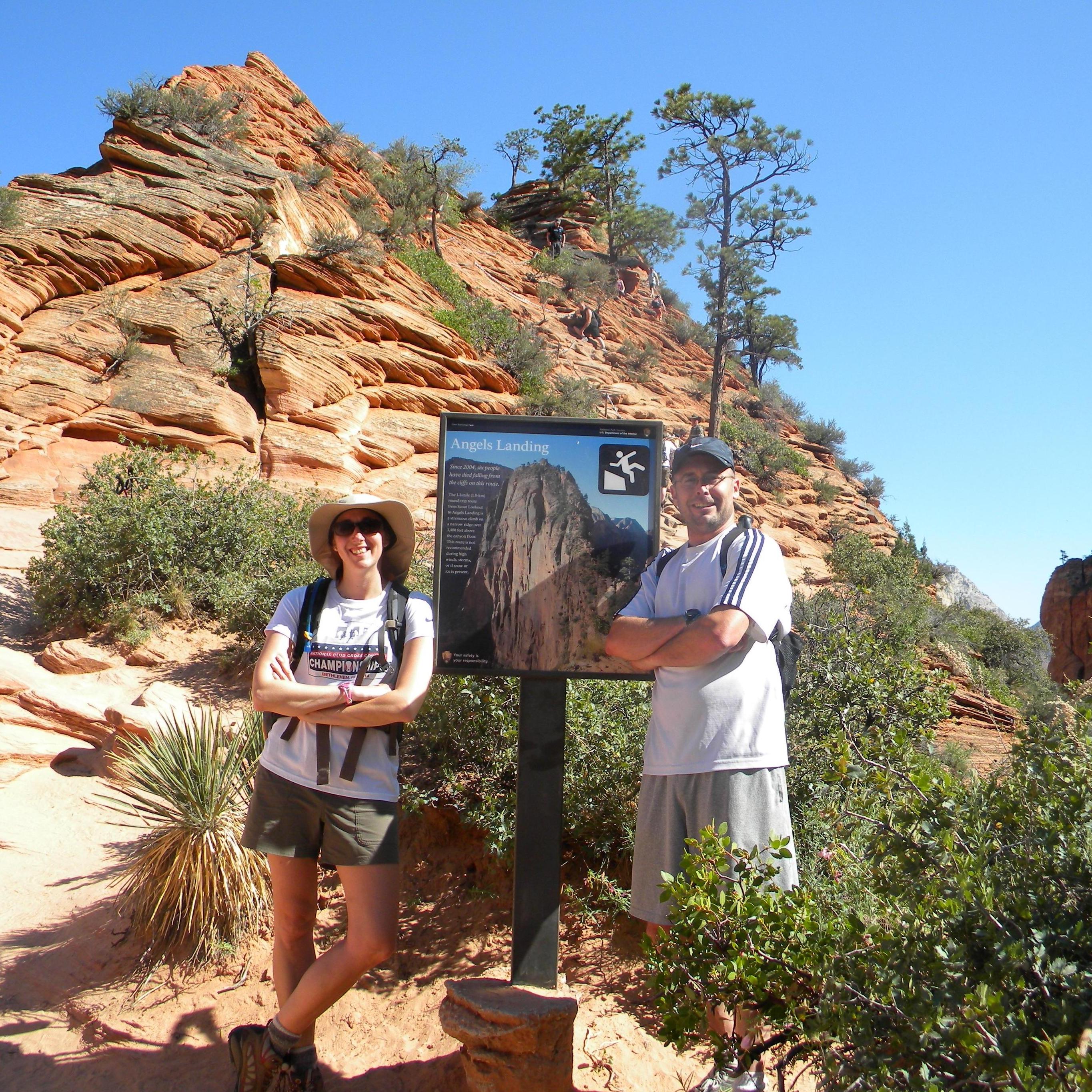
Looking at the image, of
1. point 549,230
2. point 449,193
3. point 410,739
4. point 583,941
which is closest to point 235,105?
point 449,193

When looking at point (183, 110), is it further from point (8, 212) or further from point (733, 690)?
point (733, 690)

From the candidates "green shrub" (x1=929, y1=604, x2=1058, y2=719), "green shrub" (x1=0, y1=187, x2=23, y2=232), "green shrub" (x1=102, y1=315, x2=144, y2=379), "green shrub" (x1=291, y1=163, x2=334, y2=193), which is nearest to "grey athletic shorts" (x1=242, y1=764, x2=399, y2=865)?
"green shrub" (x1=102, y1=315, x2=144, y2=379)

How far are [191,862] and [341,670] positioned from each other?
1.72 m

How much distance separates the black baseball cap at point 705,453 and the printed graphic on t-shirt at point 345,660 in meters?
1.15

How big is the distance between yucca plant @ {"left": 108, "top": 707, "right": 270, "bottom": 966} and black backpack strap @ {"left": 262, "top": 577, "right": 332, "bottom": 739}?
126 cm

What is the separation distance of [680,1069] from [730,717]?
154cm

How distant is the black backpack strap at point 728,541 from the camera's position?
105 inches

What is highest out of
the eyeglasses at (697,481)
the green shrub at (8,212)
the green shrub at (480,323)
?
the green shrub at (480,323)

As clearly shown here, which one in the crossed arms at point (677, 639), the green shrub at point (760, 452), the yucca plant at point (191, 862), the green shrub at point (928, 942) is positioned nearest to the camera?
the green shrub at point (928, 942)

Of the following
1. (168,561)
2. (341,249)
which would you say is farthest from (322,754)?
(341,249)

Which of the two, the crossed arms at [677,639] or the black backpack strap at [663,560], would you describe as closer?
the crossed arms at [677,639]

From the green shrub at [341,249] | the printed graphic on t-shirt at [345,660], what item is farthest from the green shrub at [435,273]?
the printed graphic on t-shirt at [345,660]

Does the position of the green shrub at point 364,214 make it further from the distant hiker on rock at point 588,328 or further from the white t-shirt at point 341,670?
the white t-shirt at point 341,670

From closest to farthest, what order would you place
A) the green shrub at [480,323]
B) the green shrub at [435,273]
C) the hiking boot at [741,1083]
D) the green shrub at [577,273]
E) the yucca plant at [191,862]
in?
the hiking boot at [741,1083]
the yucca plant at [191,862]
the green shrub at [480,323]
the green shrub at [435,273]
the green shrub at [577,273]
